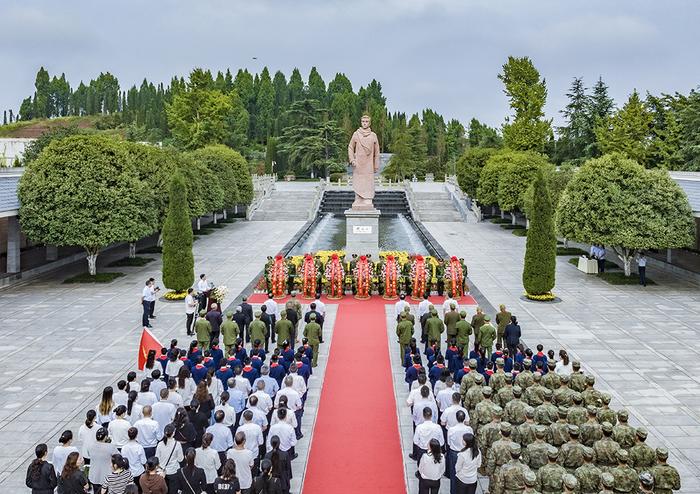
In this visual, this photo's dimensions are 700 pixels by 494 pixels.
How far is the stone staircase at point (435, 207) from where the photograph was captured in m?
54.8

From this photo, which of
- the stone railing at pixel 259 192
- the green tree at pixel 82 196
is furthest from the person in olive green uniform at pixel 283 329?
the stone railing at pixel 259 192

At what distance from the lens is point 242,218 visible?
178ft

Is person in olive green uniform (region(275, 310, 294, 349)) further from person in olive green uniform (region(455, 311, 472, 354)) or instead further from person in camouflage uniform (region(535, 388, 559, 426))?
person in camouflage uniform (region(535, 388, 559, 426))

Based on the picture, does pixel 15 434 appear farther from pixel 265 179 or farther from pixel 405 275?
pixel 265 179

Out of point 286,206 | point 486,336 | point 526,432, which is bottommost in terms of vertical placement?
point 526,432

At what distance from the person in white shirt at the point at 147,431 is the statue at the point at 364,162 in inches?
752

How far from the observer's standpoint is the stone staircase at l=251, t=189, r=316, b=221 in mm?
54406

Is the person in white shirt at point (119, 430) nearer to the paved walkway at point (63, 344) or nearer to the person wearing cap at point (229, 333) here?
the paved walkway at point (63, 344)

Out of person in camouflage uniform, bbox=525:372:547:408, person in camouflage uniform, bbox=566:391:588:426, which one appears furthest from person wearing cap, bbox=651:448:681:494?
person in camouflage uniform, bbox=525:372:547:408

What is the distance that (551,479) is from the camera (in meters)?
7.70

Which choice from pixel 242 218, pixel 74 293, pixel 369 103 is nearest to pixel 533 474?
pixel 74 293

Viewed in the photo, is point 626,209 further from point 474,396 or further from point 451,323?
point 474,396

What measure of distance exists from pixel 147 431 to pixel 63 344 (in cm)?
988

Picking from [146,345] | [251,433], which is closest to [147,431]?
[251,433]
